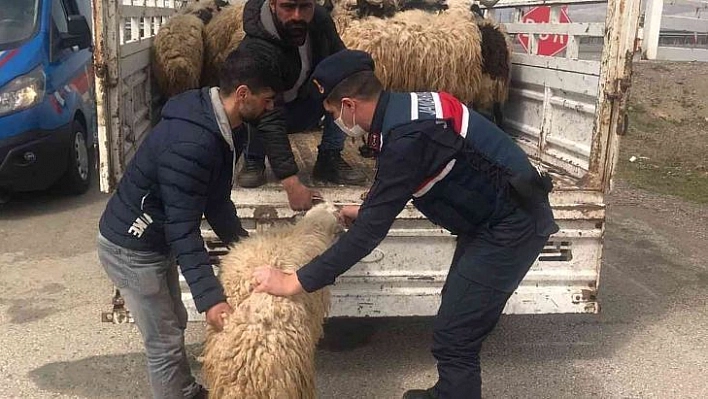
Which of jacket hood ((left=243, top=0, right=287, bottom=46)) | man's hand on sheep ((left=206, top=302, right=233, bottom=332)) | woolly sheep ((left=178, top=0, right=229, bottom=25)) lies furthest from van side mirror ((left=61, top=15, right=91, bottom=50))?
man's hand on sheep ((left=206, top=302, right=233, bottom=332))

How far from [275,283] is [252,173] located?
143cm

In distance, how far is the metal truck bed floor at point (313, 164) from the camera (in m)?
4.11

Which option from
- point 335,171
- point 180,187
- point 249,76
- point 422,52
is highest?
point 249,76

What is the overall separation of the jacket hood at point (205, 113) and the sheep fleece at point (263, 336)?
18.9 inches

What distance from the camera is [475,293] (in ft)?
9.91

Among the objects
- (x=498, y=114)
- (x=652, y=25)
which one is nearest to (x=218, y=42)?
(x=498, y=114)

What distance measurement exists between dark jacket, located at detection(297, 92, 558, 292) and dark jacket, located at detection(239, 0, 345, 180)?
3.37 ft

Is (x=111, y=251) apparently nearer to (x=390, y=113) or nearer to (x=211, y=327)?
(x=211, y=327)

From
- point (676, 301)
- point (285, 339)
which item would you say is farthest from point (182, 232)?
point (676, 301)

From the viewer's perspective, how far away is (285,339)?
106 inches

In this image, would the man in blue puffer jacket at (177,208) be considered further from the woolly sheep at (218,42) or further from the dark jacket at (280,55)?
the woolly sheep at (218,42)

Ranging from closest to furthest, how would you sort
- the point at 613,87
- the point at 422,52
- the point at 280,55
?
the point at 613,87 < the point at 280,55 < the point at 422,52

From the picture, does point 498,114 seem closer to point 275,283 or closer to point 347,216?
point 347,216

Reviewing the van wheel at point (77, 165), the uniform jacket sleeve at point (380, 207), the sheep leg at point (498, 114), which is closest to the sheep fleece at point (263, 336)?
the uniform jacket sleeve at point (380, 207)
